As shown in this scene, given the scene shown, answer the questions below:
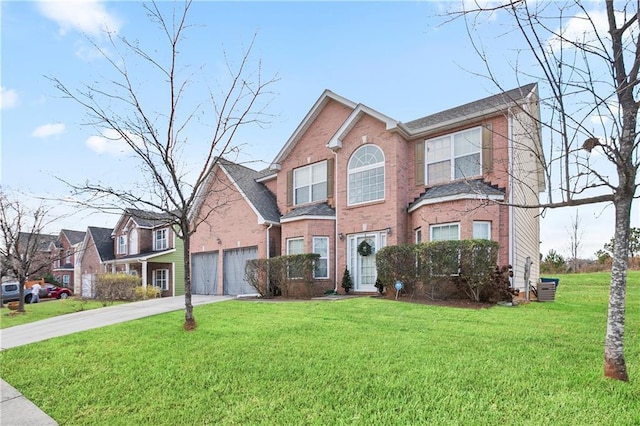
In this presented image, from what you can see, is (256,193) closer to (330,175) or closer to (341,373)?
(330,175)

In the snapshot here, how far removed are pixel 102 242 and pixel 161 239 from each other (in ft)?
29.7

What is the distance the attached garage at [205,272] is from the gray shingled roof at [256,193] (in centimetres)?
415

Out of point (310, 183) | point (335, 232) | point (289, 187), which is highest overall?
point (310, 183)

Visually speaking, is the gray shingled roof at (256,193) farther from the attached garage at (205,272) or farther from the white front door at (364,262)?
the white front door at (364,262)

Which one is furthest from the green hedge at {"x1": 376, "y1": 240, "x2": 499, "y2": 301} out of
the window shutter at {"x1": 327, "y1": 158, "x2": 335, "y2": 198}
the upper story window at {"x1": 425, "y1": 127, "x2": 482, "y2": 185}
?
the window shutter at {"x1": 327, "y1": 158, "x2": 335, "y2": 198}

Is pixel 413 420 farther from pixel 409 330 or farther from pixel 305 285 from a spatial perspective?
pixel 305 285

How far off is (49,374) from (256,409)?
4.36 meters

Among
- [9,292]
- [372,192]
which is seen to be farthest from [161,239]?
[372,192]

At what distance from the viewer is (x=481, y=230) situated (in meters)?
12.7

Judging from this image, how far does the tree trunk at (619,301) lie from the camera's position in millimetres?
4688

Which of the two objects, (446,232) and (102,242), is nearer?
(446,232)

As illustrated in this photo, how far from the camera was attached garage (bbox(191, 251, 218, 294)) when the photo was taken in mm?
21609

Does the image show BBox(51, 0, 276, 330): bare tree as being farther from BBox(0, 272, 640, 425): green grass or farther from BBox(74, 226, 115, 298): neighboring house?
BBox(74, 226, 115, 298): neighboring house

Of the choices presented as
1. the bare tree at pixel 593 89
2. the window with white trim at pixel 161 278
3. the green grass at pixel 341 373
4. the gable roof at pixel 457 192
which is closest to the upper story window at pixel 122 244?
the window with white trim at pixel 161 278
